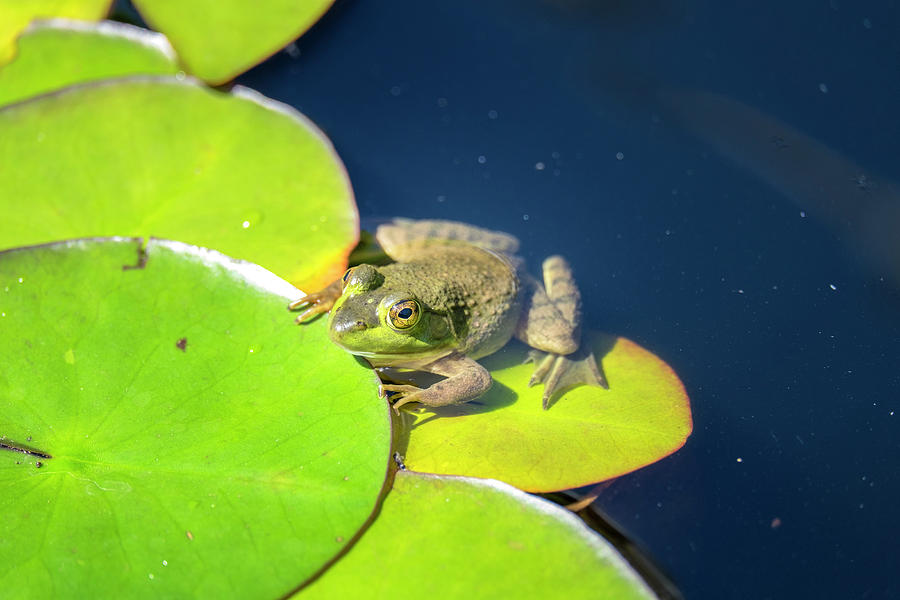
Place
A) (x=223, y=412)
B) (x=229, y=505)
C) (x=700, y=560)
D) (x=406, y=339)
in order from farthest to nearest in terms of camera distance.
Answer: (x=406, y=339) < (x=700, y=560) < (x=223, y=412) < (x=229, y=505)

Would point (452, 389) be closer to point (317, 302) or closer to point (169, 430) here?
point (317, 302)

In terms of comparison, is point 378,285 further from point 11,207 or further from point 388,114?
point 11,207

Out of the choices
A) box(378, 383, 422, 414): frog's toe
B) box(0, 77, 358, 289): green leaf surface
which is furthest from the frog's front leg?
box(0, 77, 358, 289): green leaf surface


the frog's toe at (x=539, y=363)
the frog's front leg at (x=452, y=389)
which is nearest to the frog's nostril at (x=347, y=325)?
the frog's front leg at (x=452, y=389)

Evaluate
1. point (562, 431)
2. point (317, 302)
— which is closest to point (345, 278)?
point (317, 302)

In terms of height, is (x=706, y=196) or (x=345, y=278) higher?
(x=706, y=196)

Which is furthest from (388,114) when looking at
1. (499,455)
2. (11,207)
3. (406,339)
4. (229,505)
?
(229,505)
